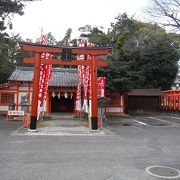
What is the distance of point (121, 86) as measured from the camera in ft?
79.9

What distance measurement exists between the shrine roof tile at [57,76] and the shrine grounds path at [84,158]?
13.1 m

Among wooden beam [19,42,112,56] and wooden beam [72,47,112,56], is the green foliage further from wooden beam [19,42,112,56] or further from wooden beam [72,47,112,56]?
wooden beam [72,47,112,56]

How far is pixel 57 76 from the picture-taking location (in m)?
27.2

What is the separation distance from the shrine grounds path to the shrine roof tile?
517 inches

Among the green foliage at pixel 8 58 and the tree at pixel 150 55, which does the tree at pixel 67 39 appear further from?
the tree at pixel 150 55

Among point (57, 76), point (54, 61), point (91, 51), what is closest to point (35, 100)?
point (54, 61)

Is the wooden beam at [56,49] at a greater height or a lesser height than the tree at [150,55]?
lesser

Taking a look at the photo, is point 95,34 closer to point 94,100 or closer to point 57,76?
point 57,76

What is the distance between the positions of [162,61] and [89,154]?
28635 mm

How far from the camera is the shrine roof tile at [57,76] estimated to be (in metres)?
24.7

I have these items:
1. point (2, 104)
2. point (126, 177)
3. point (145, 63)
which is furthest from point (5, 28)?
point (145, 63)

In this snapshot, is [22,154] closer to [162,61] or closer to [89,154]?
[89,154]

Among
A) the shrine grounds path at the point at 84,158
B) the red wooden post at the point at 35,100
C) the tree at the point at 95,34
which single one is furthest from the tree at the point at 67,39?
the shrine grounds path at the point at 84,158

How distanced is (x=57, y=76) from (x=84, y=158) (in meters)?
19.5
